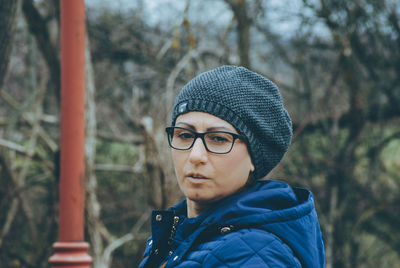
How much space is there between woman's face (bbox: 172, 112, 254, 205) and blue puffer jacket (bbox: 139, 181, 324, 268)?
5 centimetres

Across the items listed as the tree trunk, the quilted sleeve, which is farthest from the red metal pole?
the quilted sleeve

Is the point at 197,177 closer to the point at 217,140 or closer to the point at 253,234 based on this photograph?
the point at 217,140

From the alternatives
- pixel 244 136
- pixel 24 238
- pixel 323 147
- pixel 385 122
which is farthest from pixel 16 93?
pixel 244 136

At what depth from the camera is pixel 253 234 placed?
1.41 m

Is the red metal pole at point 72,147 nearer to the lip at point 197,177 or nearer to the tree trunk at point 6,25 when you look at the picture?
the tree trunk at point 6,25

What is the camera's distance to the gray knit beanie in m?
1.63

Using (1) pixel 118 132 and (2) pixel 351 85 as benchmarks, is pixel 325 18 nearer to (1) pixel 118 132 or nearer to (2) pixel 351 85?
(2) pixel 351 85

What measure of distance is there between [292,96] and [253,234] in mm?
7940

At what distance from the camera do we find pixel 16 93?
29.1ft

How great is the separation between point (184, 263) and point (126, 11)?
24.5 feet

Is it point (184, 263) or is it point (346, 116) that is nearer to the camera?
point (184, 263)

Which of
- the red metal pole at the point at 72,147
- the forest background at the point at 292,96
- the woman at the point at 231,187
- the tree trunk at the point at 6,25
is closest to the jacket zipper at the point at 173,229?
the woman at the point at 231,187

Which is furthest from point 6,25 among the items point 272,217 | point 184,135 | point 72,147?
point 272,217

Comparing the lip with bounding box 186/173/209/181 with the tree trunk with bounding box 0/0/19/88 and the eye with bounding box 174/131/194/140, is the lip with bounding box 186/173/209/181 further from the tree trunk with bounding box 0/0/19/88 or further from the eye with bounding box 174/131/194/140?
the tree trunk with bounding box 0/0/19/88
